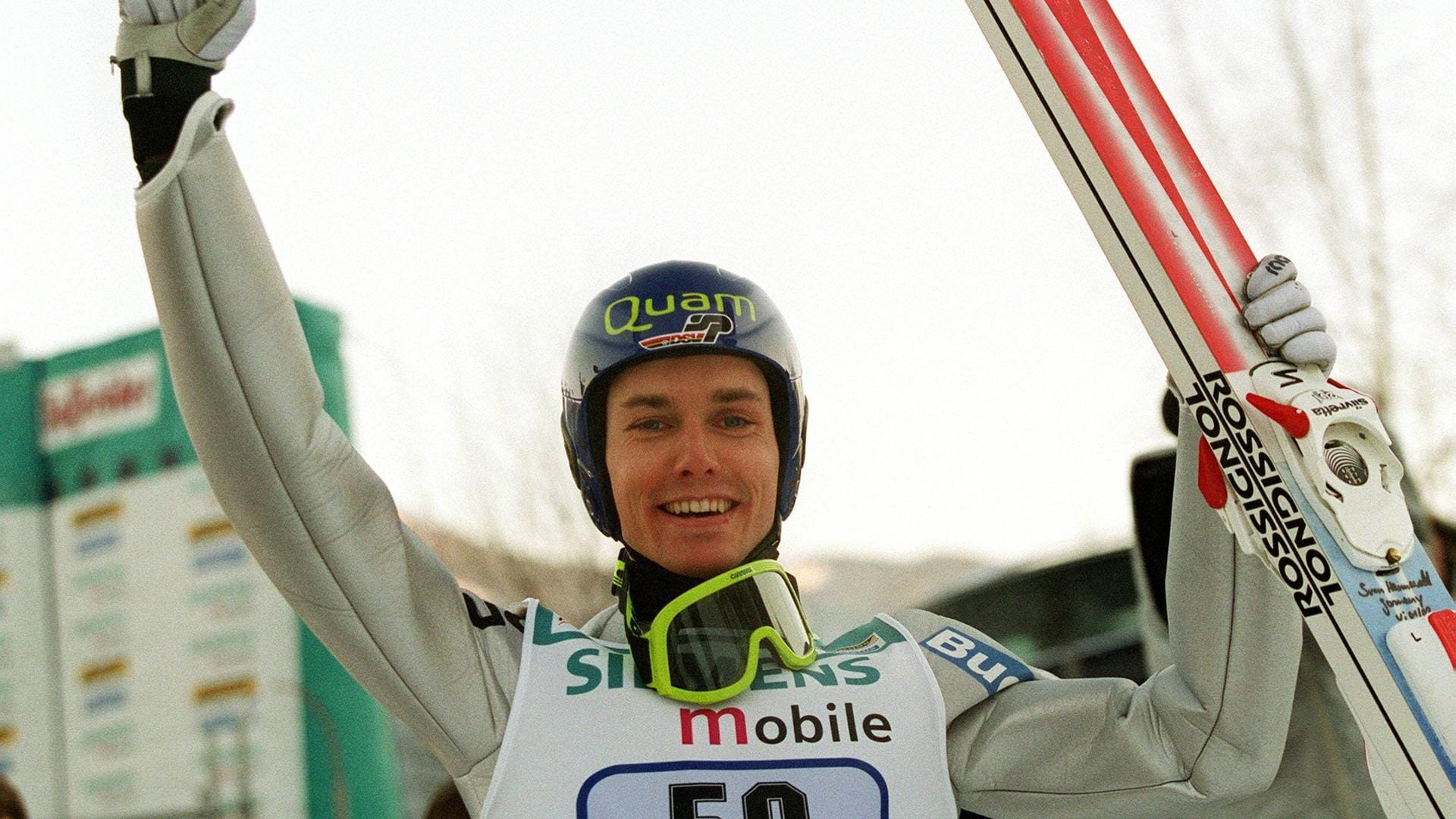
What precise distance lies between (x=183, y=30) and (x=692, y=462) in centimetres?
103

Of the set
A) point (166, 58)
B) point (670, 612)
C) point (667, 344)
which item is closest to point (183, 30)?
point (166, 58)

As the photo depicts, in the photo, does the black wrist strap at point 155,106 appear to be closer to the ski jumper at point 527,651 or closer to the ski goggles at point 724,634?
the ski jumper at point 527,651

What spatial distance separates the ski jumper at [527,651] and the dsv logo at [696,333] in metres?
0.51

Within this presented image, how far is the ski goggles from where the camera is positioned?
244cm

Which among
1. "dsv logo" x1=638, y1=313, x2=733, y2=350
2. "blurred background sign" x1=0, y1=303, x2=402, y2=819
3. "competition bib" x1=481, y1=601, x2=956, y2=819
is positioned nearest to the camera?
"competition bib" x1=481, y1=601, x2=956, y2=819

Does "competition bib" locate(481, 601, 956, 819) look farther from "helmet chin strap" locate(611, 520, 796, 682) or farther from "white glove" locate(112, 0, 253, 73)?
"white glove" locate(112, 0, 253, 73)

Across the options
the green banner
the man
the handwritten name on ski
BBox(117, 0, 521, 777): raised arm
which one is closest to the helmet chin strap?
the man

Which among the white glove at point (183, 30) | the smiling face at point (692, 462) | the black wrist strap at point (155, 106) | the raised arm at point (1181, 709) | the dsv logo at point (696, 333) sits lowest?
the raised arm at point (1181, 709)

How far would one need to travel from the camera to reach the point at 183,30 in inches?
81.7

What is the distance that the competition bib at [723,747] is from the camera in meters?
2.34

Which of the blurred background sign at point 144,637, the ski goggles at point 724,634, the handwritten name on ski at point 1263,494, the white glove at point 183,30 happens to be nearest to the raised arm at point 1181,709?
the handwritten name on ski at point 1263,494

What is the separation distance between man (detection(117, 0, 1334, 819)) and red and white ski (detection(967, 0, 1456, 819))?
0.27 feet

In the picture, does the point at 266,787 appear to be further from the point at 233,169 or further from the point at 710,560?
the point at 233,169

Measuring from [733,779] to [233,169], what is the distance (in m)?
1.16
